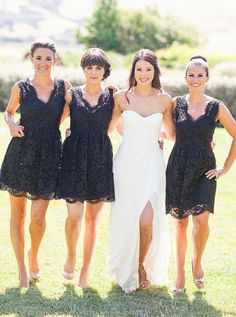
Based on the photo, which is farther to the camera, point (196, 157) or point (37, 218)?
point (37, 218)

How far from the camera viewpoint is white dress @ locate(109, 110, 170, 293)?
603 centimetres

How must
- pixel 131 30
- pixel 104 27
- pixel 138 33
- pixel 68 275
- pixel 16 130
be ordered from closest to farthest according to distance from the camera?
1. pixel 16 130
2. pixel 68 275
3. pixel 138 33
4. pixel 131 30
5. pixel 104 27

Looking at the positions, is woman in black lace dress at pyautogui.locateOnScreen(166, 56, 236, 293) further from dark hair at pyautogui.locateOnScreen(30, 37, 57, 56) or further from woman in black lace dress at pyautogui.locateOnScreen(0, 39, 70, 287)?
dark hair at pyautogui.locateOnScreen(30, 37, 57, 56)

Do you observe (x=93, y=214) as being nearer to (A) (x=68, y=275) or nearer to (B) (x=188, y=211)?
(A) (x=68, y=275)

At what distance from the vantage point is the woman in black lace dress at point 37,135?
19.5 feet

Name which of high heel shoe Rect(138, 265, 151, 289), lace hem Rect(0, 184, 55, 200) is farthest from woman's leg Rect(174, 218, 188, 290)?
lace hem Rect(0, 184, 55, 200)

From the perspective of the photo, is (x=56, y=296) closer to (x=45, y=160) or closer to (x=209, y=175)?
(x=45, y=160)

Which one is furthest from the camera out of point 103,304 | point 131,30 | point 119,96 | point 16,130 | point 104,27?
point 104,27

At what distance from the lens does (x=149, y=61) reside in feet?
19.7

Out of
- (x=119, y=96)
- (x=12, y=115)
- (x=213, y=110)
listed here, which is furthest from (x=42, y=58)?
(x=213, y=110)

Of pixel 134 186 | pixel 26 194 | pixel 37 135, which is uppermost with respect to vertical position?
pixel 37 135

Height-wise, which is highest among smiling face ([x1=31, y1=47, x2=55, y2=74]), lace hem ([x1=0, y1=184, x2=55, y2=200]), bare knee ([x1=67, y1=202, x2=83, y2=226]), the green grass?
smiling face ([x1=31, y1=47, x2=55, y2=74])

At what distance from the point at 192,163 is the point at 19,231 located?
157 cm

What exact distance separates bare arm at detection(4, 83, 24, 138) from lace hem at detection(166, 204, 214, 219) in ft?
4.49
